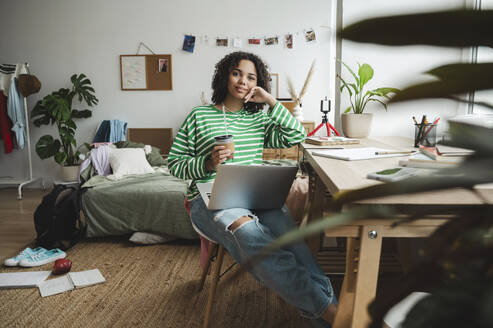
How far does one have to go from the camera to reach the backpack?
2508 millimetres

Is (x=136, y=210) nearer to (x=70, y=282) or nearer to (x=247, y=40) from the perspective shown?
(x=70, y=282)

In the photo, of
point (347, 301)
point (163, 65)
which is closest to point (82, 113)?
point (163, 65)

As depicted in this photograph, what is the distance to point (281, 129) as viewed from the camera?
1845 mm

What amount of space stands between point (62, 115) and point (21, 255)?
209cm

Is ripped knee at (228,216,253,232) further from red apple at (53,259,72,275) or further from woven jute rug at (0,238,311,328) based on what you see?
red apple at (53,259,72,275)

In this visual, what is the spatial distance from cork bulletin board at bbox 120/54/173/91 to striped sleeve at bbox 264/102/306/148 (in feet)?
9.62

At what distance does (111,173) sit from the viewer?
132 inches

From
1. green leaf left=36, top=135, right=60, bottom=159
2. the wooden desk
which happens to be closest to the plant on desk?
the wooden desk

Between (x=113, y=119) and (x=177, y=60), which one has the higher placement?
(x=177, y=60)

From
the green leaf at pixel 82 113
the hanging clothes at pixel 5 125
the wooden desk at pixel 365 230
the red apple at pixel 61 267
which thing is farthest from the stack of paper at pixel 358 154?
the hanging clothes at pixel 5 125

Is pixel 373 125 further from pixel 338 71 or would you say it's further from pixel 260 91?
pixel 260 91

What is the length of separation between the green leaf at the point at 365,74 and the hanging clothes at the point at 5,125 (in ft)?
13.1

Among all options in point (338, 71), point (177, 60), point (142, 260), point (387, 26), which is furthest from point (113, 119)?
point (387, 26)

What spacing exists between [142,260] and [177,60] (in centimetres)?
280
